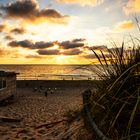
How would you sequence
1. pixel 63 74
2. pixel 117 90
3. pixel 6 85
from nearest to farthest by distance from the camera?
1. pixel 117 90
2. pixel 6 85
3. pixel 63 74

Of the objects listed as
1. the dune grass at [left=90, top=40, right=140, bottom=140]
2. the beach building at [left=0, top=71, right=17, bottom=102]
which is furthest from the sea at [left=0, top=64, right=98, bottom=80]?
the beach building at [left=0, top=71, right=17, bottom=102]

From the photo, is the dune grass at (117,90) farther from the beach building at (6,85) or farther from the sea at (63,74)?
the beach building at (6,85)

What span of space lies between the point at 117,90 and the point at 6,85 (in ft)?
49.4

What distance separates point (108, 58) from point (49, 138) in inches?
117

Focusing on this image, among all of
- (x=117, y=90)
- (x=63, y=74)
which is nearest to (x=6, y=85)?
(x=117, y=90)

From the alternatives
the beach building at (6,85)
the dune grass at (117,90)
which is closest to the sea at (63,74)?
the dune grass at (117,90)

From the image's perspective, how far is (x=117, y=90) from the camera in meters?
2.65

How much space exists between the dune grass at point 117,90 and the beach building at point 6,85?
13.6 m

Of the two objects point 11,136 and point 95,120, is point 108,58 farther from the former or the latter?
point 11,136

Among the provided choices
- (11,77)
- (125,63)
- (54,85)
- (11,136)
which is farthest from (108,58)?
(54,85)

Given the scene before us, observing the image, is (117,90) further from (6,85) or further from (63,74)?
(63,74)

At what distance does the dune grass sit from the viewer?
248cm

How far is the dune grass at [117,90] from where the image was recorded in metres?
2.48

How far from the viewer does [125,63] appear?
2.94 meters
